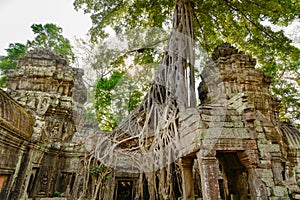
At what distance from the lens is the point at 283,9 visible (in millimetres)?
6156

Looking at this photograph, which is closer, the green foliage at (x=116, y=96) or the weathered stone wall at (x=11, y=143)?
the weathered stone wall at (x=11, y=143)

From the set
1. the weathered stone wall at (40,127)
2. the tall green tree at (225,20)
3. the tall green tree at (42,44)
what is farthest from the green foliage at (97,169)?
the tall green tree at (42,44)

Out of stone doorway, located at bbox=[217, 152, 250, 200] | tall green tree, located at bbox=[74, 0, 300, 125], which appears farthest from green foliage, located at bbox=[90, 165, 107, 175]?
tall green tree, located at bbox=[74, 0, 300, 125]

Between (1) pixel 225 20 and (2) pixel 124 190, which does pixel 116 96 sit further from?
(1) pixel 225 20

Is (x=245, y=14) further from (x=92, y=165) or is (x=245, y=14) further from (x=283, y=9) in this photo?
(x=92, y=165)

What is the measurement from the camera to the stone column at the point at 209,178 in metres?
3.03

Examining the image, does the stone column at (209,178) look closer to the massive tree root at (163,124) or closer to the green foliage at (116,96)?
the massive tree root at (163,124)

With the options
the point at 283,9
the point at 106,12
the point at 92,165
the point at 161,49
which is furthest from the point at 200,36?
the point at 92,165

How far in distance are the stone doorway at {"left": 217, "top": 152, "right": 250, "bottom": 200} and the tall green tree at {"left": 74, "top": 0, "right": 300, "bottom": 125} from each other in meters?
4.50

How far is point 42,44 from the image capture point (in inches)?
566

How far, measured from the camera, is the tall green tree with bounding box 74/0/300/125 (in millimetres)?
6598

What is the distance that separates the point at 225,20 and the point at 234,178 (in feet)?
22.0

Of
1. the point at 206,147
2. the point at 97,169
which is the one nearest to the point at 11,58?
the point at 97,169

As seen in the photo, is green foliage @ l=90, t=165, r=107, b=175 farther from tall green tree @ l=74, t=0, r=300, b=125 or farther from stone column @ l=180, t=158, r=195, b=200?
tall green tree @ l=74, t=0, r=300, b=125
